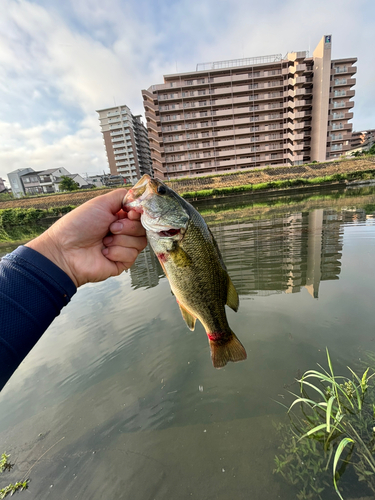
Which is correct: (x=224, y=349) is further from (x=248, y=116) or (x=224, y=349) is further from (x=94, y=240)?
(x=248, y=116)

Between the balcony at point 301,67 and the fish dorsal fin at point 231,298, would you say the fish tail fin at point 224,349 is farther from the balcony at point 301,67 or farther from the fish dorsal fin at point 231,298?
the balcony at point 301,67

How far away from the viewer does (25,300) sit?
168 centimetres

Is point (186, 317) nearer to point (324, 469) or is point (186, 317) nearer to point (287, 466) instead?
point (287, 466)

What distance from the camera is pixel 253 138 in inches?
2071

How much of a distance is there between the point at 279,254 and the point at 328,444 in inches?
278

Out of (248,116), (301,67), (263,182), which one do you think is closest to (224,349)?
(263,182)

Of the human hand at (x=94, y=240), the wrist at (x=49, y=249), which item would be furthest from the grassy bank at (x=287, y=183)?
the wrist at (x=49, y=249)

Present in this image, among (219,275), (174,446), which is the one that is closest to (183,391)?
(174,446)

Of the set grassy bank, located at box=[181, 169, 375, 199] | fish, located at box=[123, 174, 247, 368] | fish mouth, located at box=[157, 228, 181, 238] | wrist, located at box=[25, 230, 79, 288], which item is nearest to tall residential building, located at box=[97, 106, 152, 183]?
grassy bank, located at box=[181, 169, 375, 199]

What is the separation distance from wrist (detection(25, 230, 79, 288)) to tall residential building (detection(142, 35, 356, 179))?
5445 cm

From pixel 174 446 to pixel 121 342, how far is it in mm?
2516

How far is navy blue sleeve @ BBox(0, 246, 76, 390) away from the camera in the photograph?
60.9 inches

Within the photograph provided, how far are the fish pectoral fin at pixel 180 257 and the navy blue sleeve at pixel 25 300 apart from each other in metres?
0.97

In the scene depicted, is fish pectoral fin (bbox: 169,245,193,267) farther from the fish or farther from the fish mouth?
the fish mouth
